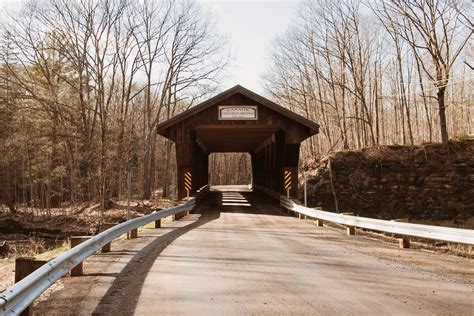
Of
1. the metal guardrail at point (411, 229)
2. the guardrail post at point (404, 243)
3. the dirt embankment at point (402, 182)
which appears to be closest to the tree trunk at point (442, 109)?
the dirt embankment at point (402, 182)

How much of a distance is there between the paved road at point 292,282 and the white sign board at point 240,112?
35.4 ft

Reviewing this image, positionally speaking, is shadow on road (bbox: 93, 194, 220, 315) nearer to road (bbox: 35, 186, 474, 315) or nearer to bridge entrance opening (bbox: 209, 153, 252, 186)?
road (bbox: 35, 186, 474, 315)

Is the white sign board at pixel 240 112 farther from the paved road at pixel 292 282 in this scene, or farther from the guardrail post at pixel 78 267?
the guardrail post at pixel 78 267

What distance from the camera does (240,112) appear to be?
1891 centimetres

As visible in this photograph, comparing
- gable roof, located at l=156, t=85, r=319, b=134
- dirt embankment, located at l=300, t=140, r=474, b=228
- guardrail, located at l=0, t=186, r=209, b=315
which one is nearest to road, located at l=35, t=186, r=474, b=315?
guardrail, located at l=0, t=186, r=209, b=315

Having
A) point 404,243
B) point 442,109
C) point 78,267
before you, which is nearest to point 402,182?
point 442,109

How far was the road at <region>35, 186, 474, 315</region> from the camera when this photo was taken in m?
3.96

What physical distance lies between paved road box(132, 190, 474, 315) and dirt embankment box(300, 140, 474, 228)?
57.6 ft

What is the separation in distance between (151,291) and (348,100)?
3430 centimetres

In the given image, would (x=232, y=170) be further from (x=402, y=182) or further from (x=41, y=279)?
(x=41, y=279)

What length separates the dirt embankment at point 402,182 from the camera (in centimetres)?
2362

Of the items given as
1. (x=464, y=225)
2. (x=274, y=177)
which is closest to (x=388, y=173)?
(x=464, y=225)

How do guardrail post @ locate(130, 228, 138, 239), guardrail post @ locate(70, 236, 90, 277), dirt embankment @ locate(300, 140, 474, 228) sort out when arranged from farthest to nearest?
1. dirt embankment @ locate(300, 140, 474, 228)
2. guardrail post @ locate(130, 228, 138, 239)
3. guardrail post @ locate(70, 236, 90, 277)

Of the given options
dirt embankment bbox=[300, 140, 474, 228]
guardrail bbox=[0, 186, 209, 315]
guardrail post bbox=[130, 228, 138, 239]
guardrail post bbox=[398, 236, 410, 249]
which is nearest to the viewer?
guardrail bbox=[0, 186, 209, 315]
